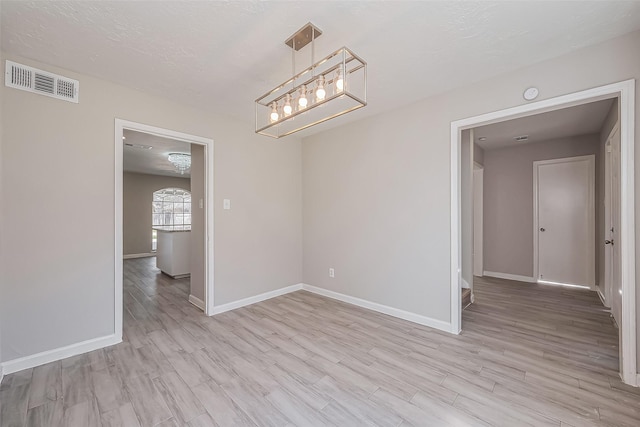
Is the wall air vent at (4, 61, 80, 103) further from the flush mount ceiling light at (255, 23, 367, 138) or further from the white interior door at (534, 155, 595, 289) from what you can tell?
the white interior door at (534, 155, 595, 289)

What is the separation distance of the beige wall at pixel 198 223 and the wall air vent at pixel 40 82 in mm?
1364

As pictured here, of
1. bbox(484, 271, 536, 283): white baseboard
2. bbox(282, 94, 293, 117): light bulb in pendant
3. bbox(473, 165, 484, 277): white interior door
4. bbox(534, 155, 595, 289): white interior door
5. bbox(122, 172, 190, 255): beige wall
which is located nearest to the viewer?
bbox(282, 94, 293, 117): light bulb in pendant

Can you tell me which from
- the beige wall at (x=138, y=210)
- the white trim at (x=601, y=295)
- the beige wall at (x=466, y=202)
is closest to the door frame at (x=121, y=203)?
the beige wall at (x=466, y=202)

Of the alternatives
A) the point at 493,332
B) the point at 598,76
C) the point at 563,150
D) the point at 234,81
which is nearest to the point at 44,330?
the point at 234,81

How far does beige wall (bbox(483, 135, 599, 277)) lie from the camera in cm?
479

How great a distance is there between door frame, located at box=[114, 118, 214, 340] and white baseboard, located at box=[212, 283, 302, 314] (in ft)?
0.42

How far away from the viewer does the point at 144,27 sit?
1.79m

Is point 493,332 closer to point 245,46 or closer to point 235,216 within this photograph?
point 235,216

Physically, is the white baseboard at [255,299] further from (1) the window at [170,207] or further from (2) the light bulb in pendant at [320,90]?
(1) the window at [170,207]

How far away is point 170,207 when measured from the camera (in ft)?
29.7

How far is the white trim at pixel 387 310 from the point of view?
2830 mm

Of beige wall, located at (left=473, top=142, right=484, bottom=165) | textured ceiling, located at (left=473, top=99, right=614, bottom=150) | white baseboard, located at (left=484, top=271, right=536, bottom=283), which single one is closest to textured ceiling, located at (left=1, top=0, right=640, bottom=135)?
textured ceiling, located at (left=473, top=99, right=614, bottom=150)

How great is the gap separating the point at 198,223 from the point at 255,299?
4.35 feet

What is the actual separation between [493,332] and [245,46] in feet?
11.6
